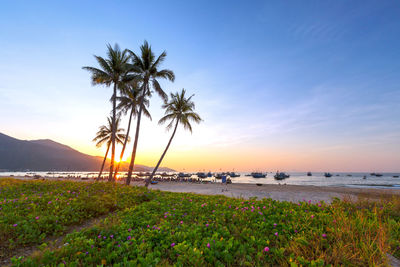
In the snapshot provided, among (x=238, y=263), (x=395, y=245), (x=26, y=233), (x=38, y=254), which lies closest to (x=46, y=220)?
(x=26, y=233)

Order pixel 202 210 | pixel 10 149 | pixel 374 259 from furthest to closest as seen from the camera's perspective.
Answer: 1. pixel 10 149
2. pixel 202 210
3. pixel 374 259

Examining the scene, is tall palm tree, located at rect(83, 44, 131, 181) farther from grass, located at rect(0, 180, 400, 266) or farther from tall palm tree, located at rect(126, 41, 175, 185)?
grass, located at rect(0, 180, 400, 266)

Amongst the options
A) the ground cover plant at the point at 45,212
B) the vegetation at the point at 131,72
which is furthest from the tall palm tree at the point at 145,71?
the ground cover plant at the point at 45,212

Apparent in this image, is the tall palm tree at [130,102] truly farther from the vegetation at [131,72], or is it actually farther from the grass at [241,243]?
the grass at [241,243]

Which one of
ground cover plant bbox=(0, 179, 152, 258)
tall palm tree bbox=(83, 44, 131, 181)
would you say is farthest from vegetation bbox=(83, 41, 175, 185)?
ground cover plant bbox=(0, 179, 152, 258)

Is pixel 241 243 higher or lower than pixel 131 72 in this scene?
lower

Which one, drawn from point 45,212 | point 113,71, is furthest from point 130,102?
point 45,212

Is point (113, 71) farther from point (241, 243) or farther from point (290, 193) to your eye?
point (290, 193)

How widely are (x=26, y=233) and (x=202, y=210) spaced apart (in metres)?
5.24

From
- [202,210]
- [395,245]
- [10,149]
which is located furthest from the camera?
[10,149]

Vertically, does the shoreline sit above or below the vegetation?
below

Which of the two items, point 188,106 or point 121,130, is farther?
point 121,130

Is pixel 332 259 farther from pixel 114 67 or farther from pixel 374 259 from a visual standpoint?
pixel 114 67

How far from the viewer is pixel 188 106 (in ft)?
70.2
